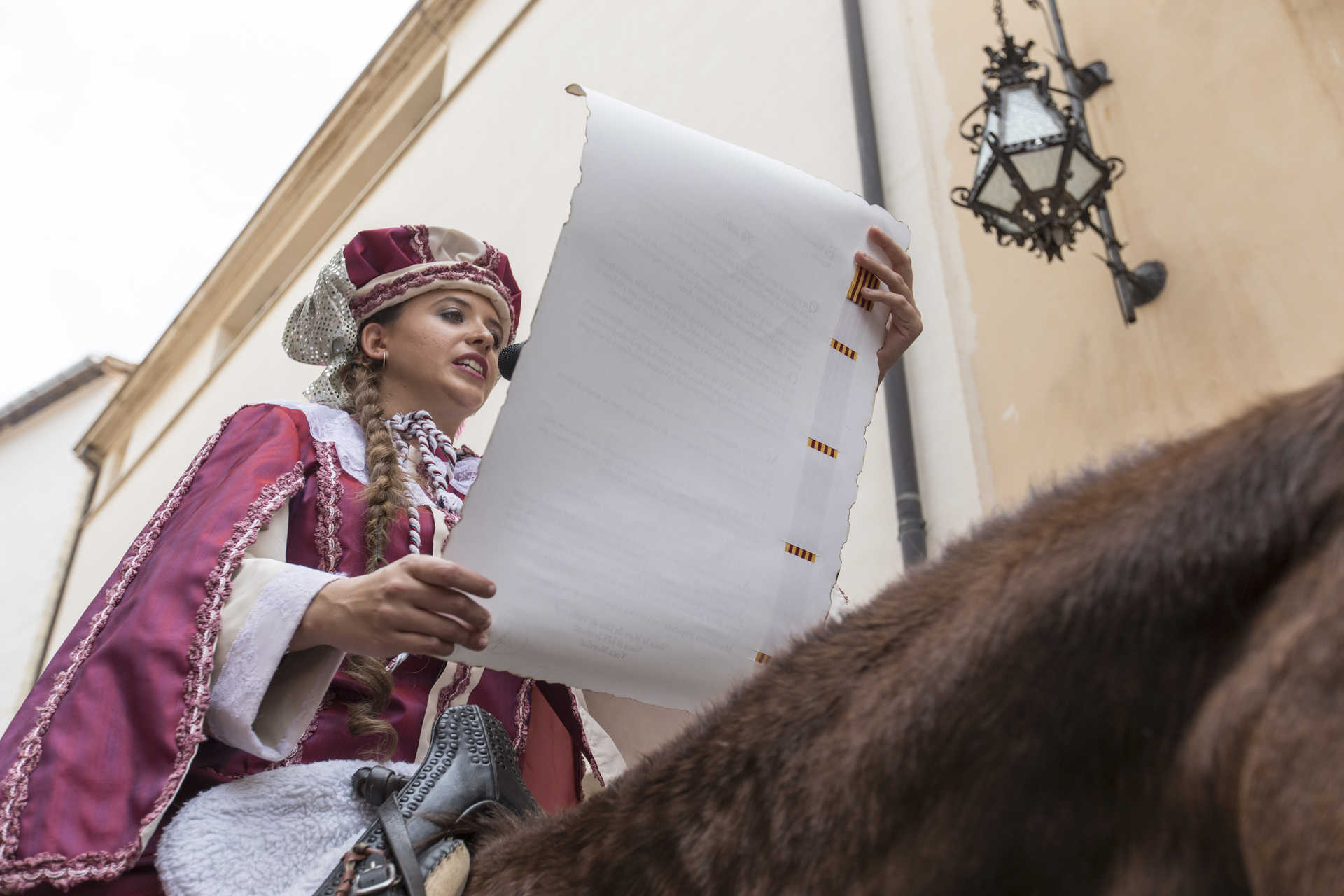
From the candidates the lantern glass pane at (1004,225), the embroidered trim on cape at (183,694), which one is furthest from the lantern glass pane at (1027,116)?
the embroidered trim on cape at (183,694)

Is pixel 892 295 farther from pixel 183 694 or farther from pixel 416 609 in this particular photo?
pixel 183 694

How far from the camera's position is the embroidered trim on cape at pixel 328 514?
131 cm

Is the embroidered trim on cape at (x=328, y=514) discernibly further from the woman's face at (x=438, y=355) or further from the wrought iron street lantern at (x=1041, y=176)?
the wrought iron street lantern at (x=1041, y=176)

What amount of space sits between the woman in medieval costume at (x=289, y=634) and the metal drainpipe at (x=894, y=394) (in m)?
1.04

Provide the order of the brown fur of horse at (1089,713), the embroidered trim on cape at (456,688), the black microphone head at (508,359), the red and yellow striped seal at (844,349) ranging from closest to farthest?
1. the brown fur of horse at (1089,713)
2. the red and yellow striped seal at (844,349)
3. the embroidered trim on cape at (456,688)
4. the black microphone head at (508,359)

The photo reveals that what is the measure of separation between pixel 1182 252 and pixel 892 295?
146cm

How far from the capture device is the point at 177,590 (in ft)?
3.72

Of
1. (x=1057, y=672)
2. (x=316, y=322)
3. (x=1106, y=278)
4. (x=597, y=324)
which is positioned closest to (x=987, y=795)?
(x=1057, y=672)

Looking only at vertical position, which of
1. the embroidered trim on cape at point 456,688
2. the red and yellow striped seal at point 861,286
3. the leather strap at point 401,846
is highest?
the red and yellow striped seal at point 861,286

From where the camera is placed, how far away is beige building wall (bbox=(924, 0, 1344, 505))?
214cm

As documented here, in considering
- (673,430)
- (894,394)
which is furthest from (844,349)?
(894,394)

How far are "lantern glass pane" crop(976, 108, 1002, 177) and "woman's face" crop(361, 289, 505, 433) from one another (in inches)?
52.3

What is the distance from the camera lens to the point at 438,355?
172 centimetres

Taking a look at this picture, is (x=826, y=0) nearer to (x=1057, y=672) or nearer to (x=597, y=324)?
(x=597, y=324)
